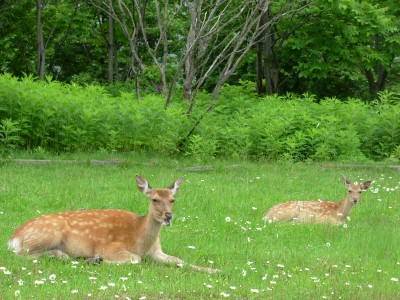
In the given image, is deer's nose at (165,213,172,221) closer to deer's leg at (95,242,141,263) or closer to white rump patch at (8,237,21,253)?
deer's leg at (95,242,141,263)

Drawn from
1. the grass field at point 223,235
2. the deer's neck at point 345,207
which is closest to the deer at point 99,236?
the grass field at point 223,235

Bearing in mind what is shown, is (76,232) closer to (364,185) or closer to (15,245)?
(15,245)

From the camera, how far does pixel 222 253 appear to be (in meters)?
8.67

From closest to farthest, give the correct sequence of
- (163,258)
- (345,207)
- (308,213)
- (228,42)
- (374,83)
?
(163,258) < (308,213) < (345,207) < (228,42) < (374,83)

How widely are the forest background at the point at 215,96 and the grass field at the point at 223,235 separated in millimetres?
1455

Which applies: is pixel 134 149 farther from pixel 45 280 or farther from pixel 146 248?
pixel 45 280

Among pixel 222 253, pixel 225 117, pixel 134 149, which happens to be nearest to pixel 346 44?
pixel 225 117

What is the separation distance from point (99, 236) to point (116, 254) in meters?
0.33

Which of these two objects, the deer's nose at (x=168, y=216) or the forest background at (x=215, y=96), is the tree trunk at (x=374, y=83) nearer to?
the forest background at (x=215, y=96)

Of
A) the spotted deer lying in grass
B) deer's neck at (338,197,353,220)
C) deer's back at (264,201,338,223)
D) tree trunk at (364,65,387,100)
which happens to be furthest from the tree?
deer's back at (264,201,338,223)

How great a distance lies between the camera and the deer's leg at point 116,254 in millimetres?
8117

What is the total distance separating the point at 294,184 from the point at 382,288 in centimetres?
686

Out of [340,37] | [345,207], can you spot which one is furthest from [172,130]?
[340,37]

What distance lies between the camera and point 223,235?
966 cm
